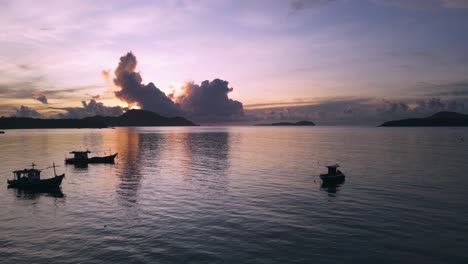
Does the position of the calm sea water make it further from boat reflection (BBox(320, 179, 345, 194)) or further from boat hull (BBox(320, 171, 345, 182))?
boat hull (BBox(320, 171, 345, 182))

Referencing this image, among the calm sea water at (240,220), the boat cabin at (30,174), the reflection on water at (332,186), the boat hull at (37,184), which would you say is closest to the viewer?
the calm sea water at (240,220)

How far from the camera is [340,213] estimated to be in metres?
47.7

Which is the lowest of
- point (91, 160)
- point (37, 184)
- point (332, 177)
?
point (332, 177)

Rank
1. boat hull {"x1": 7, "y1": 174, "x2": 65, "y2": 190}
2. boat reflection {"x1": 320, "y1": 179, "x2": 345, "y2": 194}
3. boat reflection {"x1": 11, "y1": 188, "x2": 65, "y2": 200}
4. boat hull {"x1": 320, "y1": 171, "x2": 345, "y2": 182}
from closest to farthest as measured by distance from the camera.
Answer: boat reflection {"x1": 11, "y1": 188, "x2": 65, "y2": 200} < boat reflection {"x1": 320, "y1": 179, "x2": 345, "y2": 194} < boat hull {"x1": 7, "y1": 174, "x2": 65, "y2": 190} < boat hull {"x1": 320, "y1": 171, "x2": 345, "y2": 182}

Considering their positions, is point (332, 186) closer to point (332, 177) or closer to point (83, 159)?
point (332, 177)

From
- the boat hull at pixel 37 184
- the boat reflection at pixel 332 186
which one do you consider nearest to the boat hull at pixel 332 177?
the boat reflection at pixel 332 186

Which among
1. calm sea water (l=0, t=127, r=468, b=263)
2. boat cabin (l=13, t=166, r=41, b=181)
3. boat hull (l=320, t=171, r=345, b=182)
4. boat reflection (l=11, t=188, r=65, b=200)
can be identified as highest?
boat cabin (l=13, t=166, r=41, b=181)

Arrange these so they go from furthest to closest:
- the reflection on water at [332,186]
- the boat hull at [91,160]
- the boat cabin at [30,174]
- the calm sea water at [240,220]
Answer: the boat hull at [91,160], the boat cabin at [30,174], the reflection on water at [332,186], the calm sea water at [240,220]

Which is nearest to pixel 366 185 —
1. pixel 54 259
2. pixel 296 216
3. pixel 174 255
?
pixel 296 216

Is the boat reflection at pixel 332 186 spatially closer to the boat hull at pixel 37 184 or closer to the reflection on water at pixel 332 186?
the reflection on water at pixel 332 186

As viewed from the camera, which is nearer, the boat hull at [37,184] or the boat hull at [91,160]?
the boat hull at [37,184]

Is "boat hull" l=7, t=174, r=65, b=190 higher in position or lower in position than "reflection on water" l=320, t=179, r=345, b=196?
higher

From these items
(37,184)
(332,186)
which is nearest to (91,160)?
(37,184)

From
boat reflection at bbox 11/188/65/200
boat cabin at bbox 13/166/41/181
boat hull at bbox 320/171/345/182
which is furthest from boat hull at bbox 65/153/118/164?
boat hull at bbox 320/171/345/182
